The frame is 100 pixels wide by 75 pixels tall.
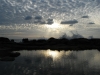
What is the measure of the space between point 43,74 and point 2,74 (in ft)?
23.0

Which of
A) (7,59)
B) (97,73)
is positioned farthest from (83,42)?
(97,73)

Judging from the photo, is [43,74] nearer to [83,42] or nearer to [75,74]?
[75,74]

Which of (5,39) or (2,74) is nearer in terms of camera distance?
(2,74)

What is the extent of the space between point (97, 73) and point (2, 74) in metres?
16.3

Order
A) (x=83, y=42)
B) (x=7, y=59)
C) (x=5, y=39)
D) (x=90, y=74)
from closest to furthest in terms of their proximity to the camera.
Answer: (x=90, y=74) → (x=7, y=59) → (x=83, y=42) → (x=5, y=39)

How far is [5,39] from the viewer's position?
11419 centimetres

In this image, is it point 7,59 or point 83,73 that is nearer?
point 83,73

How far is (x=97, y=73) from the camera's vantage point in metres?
26.1

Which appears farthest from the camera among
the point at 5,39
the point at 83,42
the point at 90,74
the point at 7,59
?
the point at 5,39

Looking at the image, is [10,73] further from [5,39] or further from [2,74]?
[5,39]

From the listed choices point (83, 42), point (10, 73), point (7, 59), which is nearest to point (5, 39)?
point (83, 42)

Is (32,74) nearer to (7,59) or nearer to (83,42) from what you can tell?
(7,59)

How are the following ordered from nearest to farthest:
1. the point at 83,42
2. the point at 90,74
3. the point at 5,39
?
the point at 90,74
the point at 83,42
the point at 5,39

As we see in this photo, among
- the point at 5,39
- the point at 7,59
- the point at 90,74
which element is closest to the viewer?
the point at 90,74
